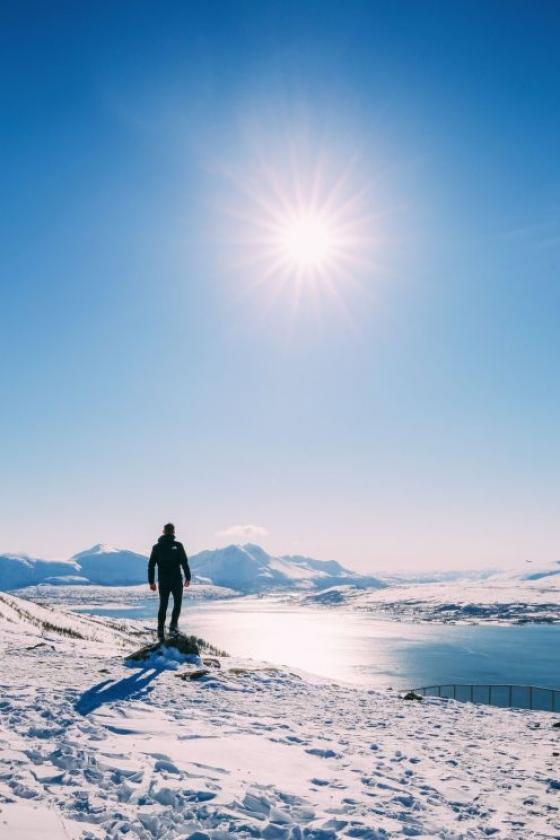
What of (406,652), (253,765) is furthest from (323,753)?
(406,652)

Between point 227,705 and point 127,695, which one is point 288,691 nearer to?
point 227,705

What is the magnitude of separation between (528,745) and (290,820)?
6.42m

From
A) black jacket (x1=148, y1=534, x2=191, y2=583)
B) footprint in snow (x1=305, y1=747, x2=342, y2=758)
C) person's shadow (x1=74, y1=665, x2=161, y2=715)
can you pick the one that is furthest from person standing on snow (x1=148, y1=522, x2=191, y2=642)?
footprint in snow (x1=305, y1=747, x2=342, y2=758)

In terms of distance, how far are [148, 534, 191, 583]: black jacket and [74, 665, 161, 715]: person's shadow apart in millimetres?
3667

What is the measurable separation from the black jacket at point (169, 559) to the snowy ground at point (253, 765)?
428 cm

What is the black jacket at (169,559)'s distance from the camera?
17016mm

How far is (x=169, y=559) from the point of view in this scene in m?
17.2

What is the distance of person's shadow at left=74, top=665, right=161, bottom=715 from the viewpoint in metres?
9.83

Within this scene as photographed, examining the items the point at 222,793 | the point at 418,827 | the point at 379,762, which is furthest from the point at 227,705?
the point at 418,827

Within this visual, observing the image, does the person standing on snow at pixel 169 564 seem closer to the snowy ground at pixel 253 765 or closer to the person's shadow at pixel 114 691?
the person's shadow at pixel 114 691

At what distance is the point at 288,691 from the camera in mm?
13742

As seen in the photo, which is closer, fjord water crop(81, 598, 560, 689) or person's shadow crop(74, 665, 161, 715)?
person's shadow crop(74, 665, 161, 715)

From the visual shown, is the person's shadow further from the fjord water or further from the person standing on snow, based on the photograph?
the fjord water

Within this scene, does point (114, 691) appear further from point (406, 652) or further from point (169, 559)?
point (406, 652)
